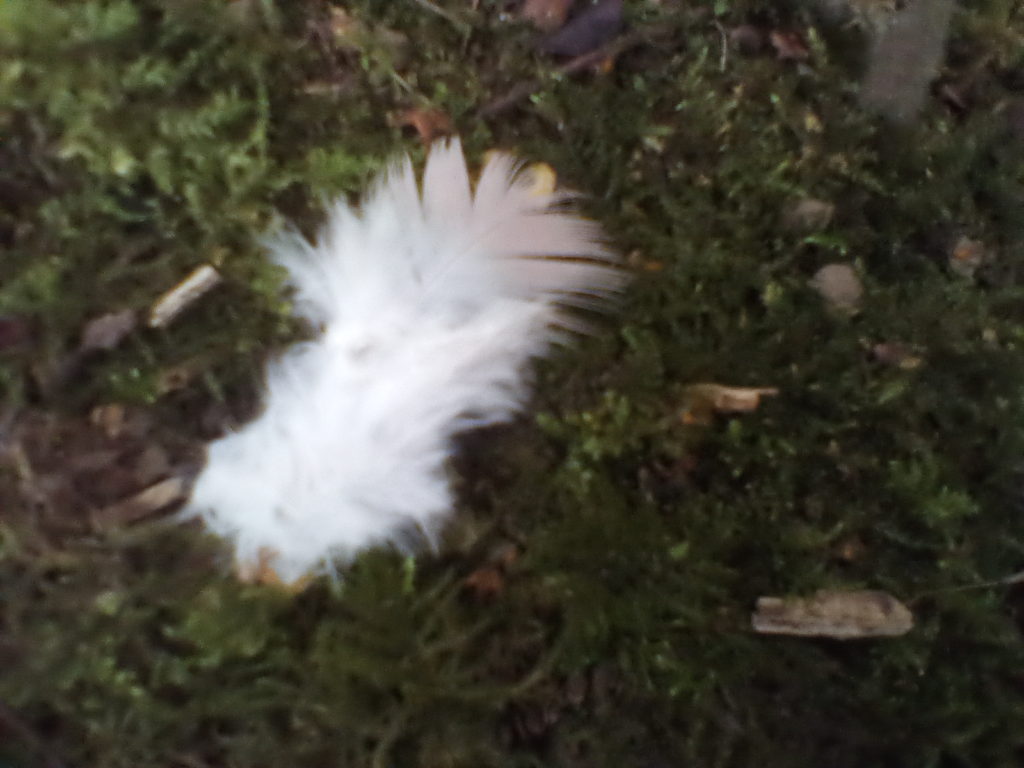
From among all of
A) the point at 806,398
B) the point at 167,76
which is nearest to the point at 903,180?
the point at 806,398

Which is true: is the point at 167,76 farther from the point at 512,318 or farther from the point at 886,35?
the point at 886,35

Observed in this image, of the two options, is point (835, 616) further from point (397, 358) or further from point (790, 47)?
point (790, 47)

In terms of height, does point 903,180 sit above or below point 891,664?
above

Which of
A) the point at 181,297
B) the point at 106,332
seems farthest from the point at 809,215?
the point at 106,332

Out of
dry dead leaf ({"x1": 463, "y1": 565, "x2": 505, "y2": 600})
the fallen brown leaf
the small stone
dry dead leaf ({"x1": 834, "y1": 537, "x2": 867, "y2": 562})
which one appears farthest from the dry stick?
dry dead leaf ({"x1": 834, "y1": 537, "x2": 867, "y2": 562})

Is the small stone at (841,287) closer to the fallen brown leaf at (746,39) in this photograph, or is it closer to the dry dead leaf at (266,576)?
the fallen brown leaf at (746,39)
